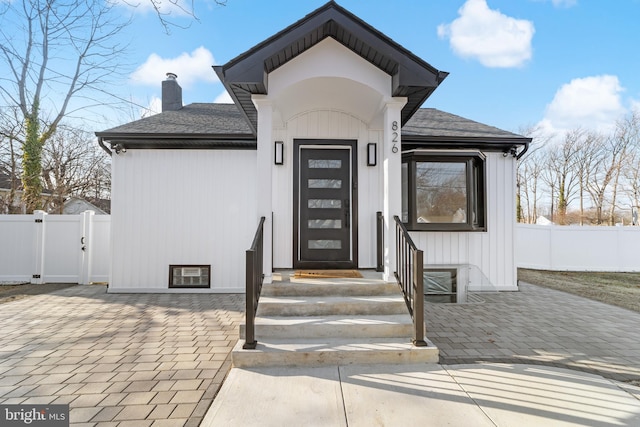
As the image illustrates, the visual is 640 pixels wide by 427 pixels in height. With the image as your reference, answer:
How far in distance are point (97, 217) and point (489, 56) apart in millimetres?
16434

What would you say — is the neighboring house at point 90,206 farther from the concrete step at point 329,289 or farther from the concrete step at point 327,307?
the concrete step at point 327,307

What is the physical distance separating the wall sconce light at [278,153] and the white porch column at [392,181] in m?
1.72

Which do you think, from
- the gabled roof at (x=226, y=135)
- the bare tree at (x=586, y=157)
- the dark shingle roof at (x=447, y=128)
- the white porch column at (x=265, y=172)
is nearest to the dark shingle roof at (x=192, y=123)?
the gabled roof at (x=226, y=135)

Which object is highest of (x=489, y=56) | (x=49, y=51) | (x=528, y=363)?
(x=489, y=56)

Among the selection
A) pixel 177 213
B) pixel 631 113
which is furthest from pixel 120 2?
pixel 631 113

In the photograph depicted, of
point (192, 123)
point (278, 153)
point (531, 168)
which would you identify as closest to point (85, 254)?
point (192, 123)

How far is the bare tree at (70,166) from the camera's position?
12.4 metres

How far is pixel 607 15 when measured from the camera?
9039 mm

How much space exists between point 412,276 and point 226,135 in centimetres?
424

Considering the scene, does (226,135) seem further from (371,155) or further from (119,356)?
(119,356)

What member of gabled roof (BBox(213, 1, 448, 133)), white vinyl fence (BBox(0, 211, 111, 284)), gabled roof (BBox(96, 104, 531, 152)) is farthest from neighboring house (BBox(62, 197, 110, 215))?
gabled roof (BBox(213, 1, 448, 133))

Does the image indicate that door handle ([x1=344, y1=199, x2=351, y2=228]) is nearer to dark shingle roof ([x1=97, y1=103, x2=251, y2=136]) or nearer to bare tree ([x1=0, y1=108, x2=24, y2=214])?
dark shingle roof ([x1=97, y1=103, x2=251, y2=136])

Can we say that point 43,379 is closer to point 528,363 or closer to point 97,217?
point 528,363

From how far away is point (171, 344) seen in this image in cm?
323
